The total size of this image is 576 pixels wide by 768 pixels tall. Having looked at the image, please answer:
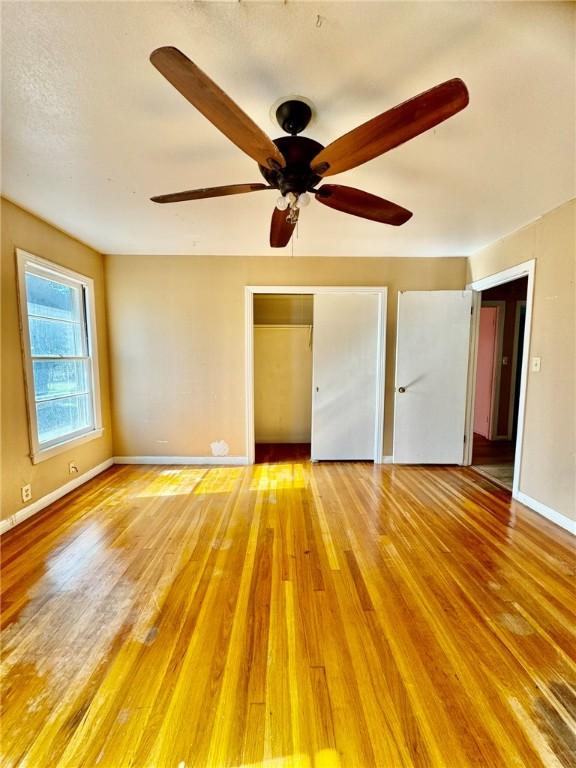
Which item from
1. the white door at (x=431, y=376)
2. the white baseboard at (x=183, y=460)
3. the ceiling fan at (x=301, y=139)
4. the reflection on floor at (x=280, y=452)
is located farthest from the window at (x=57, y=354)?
the white door at (x=431, y=376)

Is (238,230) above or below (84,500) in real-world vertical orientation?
above

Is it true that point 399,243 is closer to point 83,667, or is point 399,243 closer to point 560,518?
point 560,518

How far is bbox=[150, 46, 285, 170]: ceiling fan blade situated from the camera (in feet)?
2.78

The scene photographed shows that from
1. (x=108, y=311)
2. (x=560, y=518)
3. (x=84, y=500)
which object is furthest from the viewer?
(x=108, y=311)

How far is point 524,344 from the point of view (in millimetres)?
2615

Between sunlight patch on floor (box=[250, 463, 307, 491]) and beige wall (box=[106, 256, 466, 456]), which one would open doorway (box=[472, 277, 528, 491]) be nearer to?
beige wall (box=[106, 256, 466, 456])

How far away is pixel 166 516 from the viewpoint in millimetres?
2408

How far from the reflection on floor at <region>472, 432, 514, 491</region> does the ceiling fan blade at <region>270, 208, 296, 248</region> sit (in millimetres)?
3100

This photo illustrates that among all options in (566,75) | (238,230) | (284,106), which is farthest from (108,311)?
(566,75)

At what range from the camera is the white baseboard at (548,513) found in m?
2.21

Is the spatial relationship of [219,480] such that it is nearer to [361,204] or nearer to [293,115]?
[361,204]

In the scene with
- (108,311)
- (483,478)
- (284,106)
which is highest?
(284,106)

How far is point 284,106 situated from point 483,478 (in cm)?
360

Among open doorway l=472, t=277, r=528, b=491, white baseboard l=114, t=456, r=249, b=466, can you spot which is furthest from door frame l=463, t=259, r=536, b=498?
white baseboard l=114, t=456, r=249, b=466
